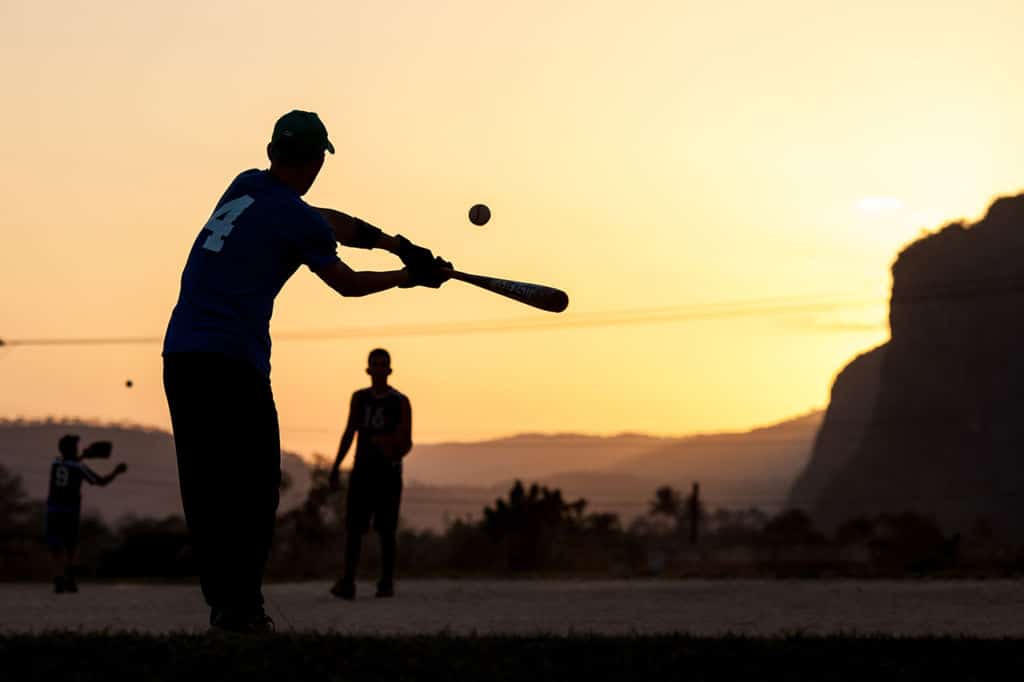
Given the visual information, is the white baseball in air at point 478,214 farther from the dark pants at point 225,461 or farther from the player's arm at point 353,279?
the dark pants at point 225,461

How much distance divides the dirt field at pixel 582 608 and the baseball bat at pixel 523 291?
2475mm

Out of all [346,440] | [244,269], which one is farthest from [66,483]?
[244,269]

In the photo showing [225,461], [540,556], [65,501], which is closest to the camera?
[225,461]

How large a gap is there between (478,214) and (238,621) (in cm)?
312

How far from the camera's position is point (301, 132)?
6727 mm

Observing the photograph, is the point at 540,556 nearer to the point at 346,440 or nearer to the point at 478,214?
the point at 346,440

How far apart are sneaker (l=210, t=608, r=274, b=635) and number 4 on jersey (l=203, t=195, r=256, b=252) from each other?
1.51 metres

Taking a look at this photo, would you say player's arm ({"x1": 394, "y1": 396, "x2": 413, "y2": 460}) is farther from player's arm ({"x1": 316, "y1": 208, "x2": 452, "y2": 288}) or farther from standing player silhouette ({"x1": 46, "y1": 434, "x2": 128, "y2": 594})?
player's arm ({"x1": 316, "y1": 208, "x2": 452, "y2": 288})

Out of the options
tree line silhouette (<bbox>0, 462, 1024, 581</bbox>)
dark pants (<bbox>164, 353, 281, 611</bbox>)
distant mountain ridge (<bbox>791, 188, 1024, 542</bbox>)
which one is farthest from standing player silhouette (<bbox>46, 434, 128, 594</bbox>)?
distant mountain ridge (<bbox>791, 188, 1024, 542</bbox>)

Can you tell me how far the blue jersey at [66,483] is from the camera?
58.9 feet

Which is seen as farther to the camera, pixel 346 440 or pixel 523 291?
pixel 346 440

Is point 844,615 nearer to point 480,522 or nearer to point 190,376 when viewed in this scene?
point 190,376

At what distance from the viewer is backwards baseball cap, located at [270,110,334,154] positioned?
6727 mm

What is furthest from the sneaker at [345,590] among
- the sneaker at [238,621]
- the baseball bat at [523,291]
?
the sneaker at [238,621]
